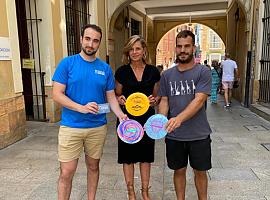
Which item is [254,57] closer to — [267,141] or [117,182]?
[267,141]

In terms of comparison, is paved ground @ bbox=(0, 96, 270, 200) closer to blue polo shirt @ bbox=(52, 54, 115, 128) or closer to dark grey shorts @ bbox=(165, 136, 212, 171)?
dark grey shorts @ bbox=(165, 136, 212, 171)

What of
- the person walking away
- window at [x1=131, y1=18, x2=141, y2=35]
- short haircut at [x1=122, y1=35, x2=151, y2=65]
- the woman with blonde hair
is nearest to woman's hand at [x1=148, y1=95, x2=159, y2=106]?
the woman with blonde hair

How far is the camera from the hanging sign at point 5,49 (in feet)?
14.3

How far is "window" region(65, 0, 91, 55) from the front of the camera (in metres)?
7.04

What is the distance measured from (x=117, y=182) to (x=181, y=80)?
1.62 metres

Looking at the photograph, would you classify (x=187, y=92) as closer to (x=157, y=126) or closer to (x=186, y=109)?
(x=186, y=109)

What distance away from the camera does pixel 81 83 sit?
2.27m

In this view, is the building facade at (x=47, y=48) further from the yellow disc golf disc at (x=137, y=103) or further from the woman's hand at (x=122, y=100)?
the yellow disc golf disc at (x=137, y=103)

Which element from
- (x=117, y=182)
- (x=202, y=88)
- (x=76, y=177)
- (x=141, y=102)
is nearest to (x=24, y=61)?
(x=76, y=177)

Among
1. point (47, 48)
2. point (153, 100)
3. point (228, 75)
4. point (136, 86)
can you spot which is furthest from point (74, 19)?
point (153, 100)

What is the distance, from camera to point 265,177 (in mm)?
3379

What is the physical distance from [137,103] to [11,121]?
9.94ft

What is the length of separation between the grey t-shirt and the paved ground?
952 millimetres

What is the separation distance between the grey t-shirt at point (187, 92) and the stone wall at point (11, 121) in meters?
3.12
